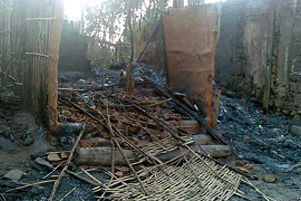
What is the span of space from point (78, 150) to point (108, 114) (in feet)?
3.27

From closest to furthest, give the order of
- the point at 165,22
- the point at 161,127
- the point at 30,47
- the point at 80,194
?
the point at 80,194 < the point at 30,47 < the point at 161,127 < the point at 165,22

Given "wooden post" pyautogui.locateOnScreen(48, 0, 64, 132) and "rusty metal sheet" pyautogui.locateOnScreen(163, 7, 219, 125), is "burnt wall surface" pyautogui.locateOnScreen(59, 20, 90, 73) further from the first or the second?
"wooden post" pyautogui.locateOnScreen(48, 0, 64, 132)

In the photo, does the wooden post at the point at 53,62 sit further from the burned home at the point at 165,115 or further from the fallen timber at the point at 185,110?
the fallen timber at the point at 185,110

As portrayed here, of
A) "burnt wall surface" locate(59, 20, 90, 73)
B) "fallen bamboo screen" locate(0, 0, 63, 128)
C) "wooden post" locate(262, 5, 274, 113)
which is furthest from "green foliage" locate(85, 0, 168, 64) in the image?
"fallen bamboo screen" locate(0, 0, 63, 128)

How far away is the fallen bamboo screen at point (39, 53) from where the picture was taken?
3477 mm

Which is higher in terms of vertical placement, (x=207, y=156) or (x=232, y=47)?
(x=232, y=47)

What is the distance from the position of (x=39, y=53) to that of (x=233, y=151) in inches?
127

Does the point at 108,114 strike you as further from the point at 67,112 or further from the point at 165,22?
the point at 165,22

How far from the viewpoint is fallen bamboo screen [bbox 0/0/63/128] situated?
3477 mm

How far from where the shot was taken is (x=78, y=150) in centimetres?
329

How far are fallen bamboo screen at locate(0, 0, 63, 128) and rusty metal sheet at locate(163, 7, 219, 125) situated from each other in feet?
8.37

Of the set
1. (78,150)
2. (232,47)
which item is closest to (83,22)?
(232,47)

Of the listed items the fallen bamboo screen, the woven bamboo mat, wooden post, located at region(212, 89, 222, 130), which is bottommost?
the woven bamboo mat

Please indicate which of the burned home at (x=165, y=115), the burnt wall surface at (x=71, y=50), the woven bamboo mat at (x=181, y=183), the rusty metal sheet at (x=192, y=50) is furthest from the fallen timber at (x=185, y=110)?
the burnt wall surface at (x=71, y=50)
